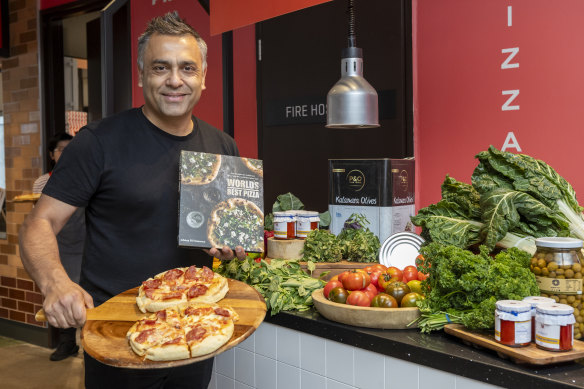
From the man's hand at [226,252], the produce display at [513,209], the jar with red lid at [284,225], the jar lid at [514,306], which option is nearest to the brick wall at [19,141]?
the jar with red lid at [284,225]

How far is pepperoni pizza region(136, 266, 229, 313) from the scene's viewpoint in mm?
2141

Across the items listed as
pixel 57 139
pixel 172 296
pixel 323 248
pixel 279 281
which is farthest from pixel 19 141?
pixel 172 296

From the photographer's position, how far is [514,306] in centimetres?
185

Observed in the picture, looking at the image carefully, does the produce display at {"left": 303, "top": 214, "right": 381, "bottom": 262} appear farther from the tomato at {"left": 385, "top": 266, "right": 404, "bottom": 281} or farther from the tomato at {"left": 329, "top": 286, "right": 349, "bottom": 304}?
the tomato at {"left": 329, "top": 286, "right": 349, "bottom": 304}

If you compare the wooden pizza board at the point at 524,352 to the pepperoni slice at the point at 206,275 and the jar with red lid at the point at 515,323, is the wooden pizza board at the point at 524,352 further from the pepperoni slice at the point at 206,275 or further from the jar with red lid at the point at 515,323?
the pepperoni slice at the point at 206,275

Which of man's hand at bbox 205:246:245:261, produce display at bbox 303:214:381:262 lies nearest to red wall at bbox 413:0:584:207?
produce display at bbox 303:214:381:262

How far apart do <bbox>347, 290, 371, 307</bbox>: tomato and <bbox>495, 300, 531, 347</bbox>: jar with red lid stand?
0.58 meters

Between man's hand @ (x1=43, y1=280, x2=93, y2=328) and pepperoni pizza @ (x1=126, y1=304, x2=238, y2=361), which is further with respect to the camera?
man's hand @ (x1=43, y1=280, x2=93, y2=328)

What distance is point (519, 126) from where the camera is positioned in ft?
12.4

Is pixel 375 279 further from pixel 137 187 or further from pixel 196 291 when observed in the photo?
pixel 137 187

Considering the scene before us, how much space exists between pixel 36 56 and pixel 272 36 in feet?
9.30

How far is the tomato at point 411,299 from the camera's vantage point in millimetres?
2258

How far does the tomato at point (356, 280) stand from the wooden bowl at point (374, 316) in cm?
12

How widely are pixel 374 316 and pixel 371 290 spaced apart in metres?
0.19
